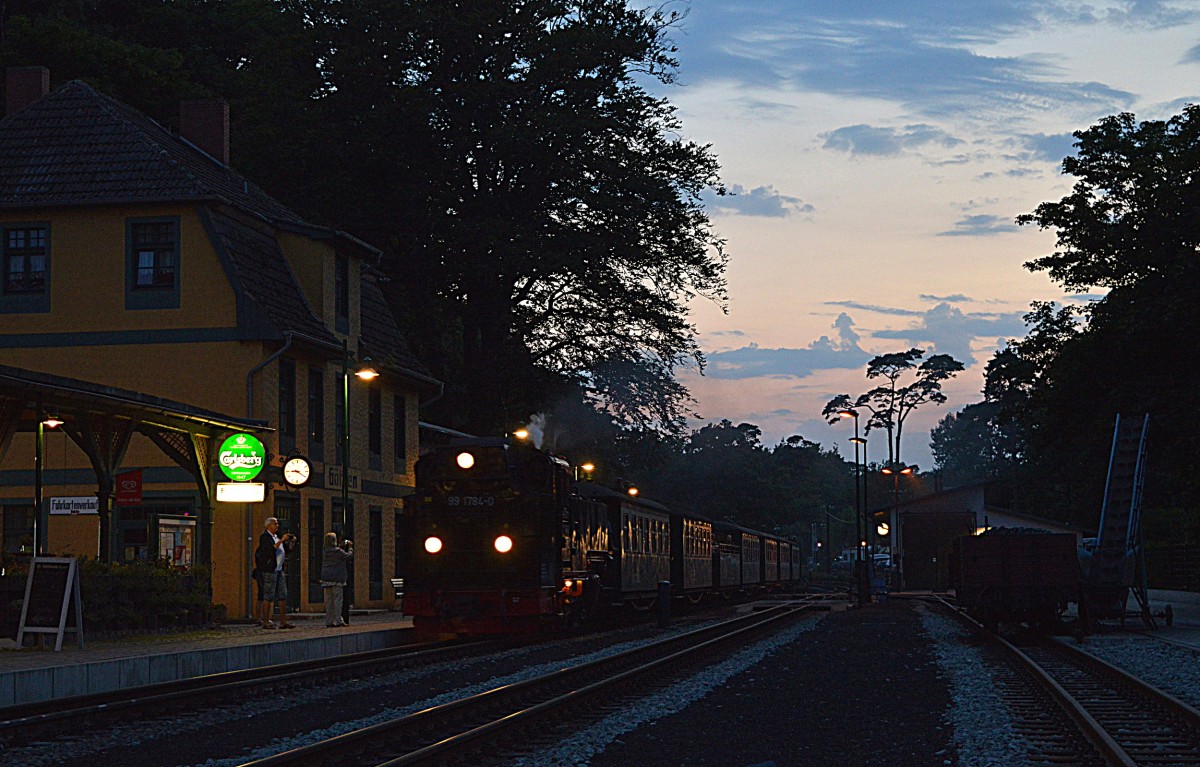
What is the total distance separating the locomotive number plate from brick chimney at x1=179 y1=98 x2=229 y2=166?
54.7 ft

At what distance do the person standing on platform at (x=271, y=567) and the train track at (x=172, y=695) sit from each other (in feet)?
13.6

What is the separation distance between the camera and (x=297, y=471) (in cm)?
3083

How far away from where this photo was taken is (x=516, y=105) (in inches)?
1922

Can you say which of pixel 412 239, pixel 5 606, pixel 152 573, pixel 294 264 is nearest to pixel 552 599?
pixel 152 573

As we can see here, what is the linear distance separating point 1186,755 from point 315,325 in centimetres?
2737

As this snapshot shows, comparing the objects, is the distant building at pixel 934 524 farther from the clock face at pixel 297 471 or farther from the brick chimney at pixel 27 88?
the brick chimney at pixel 27 88

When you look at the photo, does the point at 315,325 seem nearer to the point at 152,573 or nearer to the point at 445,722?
the point at 152,573

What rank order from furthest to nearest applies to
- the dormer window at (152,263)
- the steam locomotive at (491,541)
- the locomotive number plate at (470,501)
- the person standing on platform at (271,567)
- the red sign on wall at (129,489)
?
the dormer window at (152,263) → the person standing on platform at (271,567) → the locomotive number plate at (470,501) → the steam locomotive at (491,541) → the red sign on wall at (129,489)

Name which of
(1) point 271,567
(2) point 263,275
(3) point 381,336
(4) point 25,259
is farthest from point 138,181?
(1) point 271,567

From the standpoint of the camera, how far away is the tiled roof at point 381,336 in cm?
4122

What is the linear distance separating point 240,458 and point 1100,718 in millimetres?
17187

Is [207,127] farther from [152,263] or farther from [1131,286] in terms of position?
[1131,286]

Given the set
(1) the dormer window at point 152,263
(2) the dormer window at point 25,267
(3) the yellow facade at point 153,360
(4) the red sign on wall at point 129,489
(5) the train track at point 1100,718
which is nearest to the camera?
(5) the train track at point 1100,718

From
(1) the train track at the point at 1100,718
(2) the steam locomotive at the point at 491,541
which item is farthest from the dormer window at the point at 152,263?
(1) the train track at the point at 1100,718
